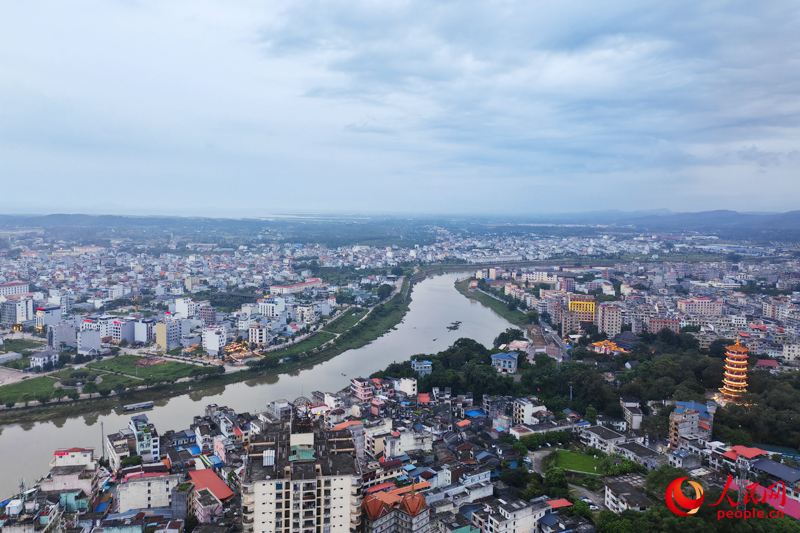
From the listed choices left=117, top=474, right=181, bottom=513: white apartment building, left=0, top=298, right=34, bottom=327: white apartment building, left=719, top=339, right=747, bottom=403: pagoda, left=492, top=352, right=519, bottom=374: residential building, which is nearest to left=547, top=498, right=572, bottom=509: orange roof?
left=117, top=474, right=181, bottom=513: white apartment building

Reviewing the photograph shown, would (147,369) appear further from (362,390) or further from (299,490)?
(299,490)

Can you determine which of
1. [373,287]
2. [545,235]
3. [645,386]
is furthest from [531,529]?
[545,235]

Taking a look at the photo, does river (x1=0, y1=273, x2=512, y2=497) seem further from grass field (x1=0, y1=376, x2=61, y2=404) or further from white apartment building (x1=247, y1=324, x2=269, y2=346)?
white apartment building (x1=247, y1=324, x2=269, y2=346)

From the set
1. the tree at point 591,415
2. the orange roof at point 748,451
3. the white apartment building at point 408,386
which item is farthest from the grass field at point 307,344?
the orange roof at point 748,451

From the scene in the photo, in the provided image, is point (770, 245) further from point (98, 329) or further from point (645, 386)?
point (98, 329)

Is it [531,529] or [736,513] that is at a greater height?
[736,513]

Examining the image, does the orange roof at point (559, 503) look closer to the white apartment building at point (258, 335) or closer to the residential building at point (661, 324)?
the white apartment building at point (258, 335)
